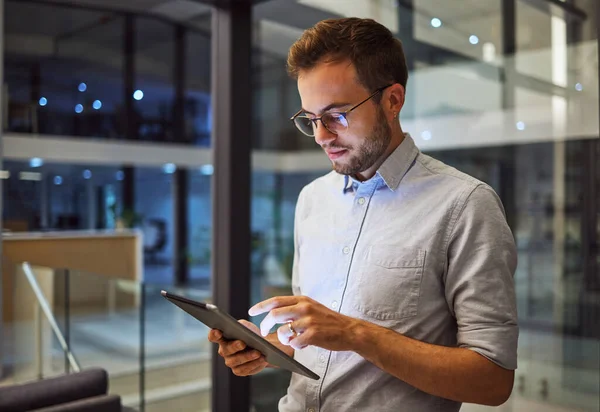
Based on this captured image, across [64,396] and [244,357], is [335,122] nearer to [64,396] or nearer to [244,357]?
[244,357]

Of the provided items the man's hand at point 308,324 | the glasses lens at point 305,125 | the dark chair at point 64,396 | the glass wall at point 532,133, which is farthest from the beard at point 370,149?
the dark chair at point 64,396

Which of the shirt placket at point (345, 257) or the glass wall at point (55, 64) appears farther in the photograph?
the glass wall at point (55, 64)

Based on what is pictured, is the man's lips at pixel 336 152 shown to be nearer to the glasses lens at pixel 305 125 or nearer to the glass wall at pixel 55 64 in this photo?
the glasses lens at pixel 305 125

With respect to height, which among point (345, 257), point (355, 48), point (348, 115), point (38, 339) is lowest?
point (38, 339)

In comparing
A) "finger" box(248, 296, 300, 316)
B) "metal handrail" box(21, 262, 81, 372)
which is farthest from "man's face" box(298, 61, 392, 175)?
"metal handrail" box(21, 262, 81, 372)

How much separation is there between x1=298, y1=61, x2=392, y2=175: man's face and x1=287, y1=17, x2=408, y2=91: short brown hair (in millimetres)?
18

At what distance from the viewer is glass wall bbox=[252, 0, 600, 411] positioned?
7.06 ft

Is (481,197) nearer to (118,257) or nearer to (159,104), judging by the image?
(118,257)

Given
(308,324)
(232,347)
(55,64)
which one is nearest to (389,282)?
(308,324)

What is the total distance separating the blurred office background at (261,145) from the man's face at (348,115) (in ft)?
4.03

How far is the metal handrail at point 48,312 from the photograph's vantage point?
429 cm

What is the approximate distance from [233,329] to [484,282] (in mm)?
482

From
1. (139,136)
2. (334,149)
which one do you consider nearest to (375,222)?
(334,149)

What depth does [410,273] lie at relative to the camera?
120cm
